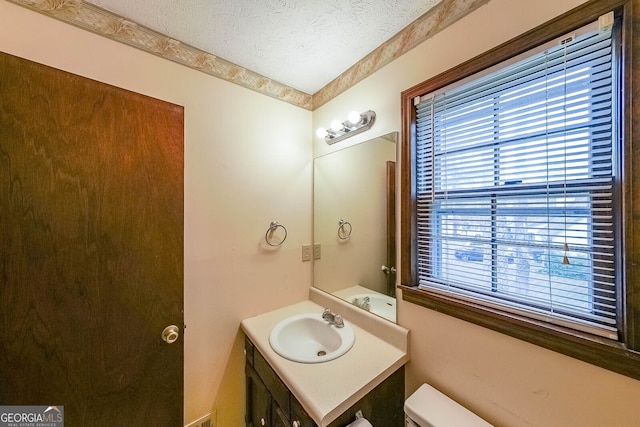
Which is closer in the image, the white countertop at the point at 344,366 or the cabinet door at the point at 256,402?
the white countertop at the point at 344,366

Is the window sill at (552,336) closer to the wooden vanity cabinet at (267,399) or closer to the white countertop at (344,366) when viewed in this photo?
the white countertop at (344,366)

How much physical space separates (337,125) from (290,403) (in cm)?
149

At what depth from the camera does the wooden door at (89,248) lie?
759 mm

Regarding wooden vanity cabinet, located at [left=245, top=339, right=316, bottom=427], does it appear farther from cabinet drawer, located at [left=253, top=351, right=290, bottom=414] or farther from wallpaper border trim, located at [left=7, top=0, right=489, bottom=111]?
wallpaper border trim, located at [left=7, top=0, right=489, bottom=111]

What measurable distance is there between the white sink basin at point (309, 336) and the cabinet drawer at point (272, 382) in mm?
118

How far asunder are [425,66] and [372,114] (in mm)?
335

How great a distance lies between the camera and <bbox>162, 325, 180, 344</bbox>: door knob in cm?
102

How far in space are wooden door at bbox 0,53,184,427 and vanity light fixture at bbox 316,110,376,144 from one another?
2.90ft

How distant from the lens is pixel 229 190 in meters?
1.42

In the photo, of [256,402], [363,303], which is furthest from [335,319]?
[256,402]

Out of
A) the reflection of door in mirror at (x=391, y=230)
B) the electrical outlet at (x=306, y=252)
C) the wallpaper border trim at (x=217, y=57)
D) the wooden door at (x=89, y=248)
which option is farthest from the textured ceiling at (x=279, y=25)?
the electrical outlet at (x=306, y=252)

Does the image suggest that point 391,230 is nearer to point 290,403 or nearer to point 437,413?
point 437,413

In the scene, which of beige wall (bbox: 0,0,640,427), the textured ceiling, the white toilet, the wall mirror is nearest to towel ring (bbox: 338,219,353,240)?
the wall mirror

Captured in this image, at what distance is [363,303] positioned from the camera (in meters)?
1.41
